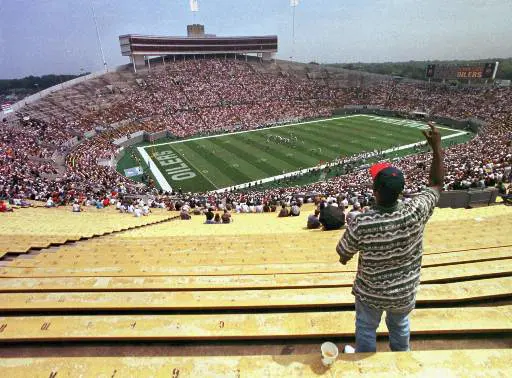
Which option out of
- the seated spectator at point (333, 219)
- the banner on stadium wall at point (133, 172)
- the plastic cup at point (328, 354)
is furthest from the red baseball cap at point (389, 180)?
the banner on stadium wall at point (133, 172)

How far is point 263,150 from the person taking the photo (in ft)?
124

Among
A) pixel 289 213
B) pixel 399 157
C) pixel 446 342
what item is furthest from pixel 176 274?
pixel 399 157

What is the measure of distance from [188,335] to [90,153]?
36.9 metres

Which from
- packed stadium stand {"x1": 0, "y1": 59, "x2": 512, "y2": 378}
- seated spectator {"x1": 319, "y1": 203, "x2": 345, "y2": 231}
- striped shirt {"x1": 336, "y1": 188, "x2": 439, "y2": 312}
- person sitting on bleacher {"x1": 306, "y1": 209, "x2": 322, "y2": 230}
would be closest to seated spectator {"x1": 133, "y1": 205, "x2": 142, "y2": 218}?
packed stadium stand {"x1": 0, "y1": 59, "x2": 512, "y2": 378}

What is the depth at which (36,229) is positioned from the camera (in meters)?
10.9

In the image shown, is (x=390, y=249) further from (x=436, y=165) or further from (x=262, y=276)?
(x=262, y=276)

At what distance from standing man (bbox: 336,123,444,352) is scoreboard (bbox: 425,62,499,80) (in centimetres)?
6535

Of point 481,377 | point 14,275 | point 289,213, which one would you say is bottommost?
point 289,213

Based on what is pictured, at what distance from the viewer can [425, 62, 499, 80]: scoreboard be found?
53.9 metres

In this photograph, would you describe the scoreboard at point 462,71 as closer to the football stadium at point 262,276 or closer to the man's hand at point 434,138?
the football stadium at point 262,276

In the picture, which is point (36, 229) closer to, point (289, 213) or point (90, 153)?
point (289, 213)

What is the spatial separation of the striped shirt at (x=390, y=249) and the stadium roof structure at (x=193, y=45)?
70068 mm

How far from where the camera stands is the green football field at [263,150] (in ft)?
101

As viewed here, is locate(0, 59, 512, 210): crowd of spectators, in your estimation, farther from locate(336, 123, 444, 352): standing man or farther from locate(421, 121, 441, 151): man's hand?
locate(336, 123, 444, 352): standing man
